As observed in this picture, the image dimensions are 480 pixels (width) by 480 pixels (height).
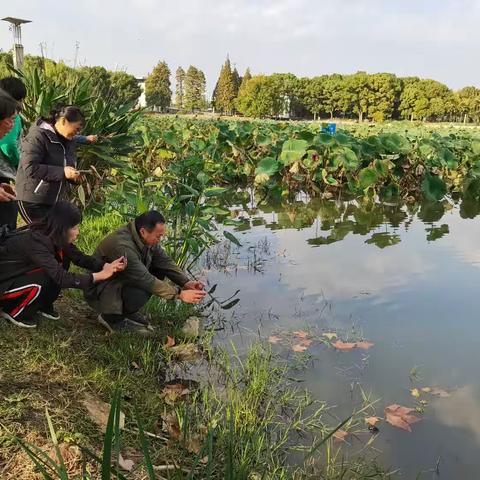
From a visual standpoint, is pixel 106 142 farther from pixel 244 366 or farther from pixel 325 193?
pixel 325 193

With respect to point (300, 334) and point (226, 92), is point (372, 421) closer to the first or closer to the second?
point (300, 334)

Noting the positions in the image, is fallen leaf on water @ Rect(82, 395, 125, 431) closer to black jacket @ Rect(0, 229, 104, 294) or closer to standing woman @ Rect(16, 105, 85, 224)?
black jacket @ Rect(0, 229, 104, 294)

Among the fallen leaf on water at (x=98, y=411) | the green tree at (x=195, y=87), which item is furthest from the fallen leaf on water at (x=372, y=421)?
the green tree at (x=195, y=87)

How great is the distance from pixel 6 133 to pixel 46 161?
68cm

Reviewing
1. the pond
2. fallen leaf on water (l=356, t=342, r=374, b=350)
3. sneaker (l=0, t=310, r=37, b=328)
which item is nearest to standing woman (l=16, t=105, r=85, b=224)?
sneaker (l=0, t=310, r=37, b=328)

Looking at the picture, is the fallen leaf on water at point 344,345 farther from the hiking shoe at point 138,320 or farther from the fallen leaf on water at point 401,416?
the hiking shoe at point 138,320

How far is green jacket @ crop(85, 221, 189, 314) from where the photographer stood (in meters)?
3.32

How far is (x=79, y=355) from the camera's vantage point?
3.02 meters

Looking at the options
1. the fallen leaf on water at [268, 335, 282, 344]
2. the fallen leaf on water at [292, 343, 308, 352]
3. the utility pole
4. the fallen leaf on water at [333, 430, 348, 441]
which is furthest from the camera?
the utility pole

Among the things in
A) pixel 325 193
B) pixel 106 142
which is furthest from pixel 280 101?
pixel 106 142

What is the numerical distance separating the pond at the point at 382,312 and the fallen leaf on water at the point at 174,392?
78 cm

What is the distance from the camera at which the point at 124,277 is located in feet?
11.1

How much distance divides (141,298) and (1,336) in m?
0.87

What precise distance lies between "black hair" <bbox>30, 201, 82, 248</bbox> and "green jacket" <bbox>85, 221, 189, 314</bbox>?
1.19ft
